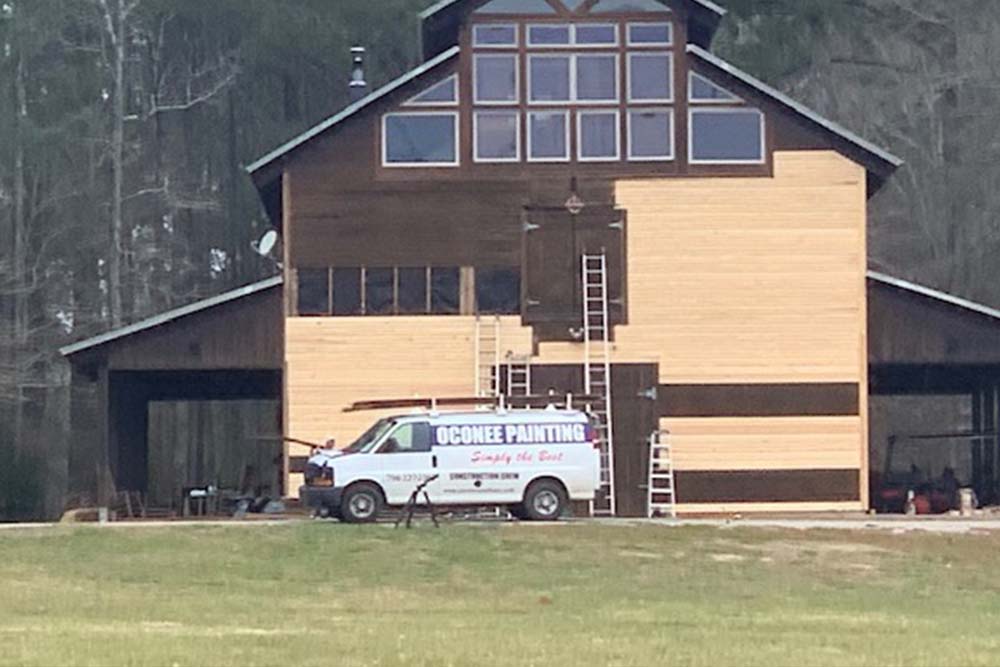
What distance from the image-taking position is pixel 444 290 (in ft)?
125

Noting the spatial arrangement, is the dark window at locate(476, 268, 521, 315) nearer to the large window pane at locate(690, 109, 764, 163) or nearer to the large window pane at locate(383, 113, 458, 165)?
the large window pane at locate(383, 113, 458, 165)

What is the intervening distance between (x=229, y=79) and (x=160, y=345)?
61.3ft

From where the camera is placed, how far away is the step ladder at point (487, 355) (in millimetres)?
37781

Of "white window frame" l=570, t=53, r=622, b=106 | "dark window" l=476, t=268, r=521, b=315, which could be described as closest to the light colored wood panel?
"dark window" l=476, t=268, r=521, b=315

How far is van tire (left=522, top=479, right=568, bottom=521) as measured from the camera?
32562mm

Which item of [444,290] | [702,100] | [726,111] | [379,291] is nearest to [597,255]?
[444,290]

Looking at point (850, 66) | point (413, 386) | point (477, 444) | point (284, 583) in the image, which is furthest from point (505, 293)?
point (850, 66)

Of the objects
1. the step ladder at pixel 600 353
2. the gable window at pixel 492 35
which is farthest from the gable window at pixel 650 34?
the step ladder at pixel 600 353

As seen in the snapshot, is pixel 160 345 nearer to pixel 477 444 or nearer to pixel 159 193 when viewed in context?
pixel 477 444

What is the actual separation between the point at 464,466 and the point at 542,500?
131cm

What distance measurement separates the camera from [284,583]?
2556cm

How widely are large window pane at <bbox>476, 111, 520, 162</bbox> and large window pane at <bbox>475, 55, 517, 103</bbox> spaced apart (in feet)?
0.90

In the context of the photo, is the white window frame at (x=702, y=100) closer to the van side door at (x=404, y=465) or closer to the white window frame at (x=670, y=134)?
the white window frame at (x=670, y=134)

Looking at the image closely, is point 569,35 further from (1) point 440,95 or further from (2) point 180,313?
(2) point 180,313
